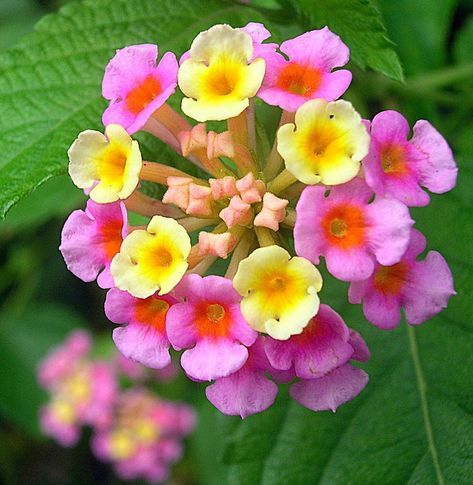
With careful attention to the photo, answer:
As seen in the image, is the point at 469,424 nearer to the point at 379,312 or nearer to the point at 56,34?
the point at 379,312

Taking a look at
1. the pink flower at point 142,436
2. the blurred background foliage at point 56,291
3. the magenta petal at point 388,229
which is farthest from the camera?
the pink flower at point 142,436

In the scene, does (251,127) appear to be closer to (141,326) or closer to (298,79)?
(298,79)

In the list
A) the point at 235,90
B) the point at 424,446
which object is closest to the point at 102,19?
the point at 235,90

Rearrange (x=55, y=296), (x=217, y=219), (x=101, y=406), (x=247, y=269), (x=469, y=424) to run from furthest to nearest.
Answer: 1. (x=55, y=296)
2. (x=101, y=406)
3. (x=469, y=424)
4. (x=217, y=219)
5. (x=247, y=269)

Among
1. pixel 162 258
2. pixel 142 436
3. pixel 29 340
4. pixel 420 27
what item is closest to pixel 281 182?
pixel 162 258

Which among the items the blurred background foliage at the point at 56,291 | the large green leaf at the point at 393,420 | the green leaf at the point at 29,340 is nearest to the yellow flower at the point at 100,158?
the large green leaf at the point at 393,420

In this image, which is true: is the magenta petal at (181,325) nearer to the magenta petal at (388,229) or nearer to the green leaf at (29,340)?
the magenta petal at (388,229)
